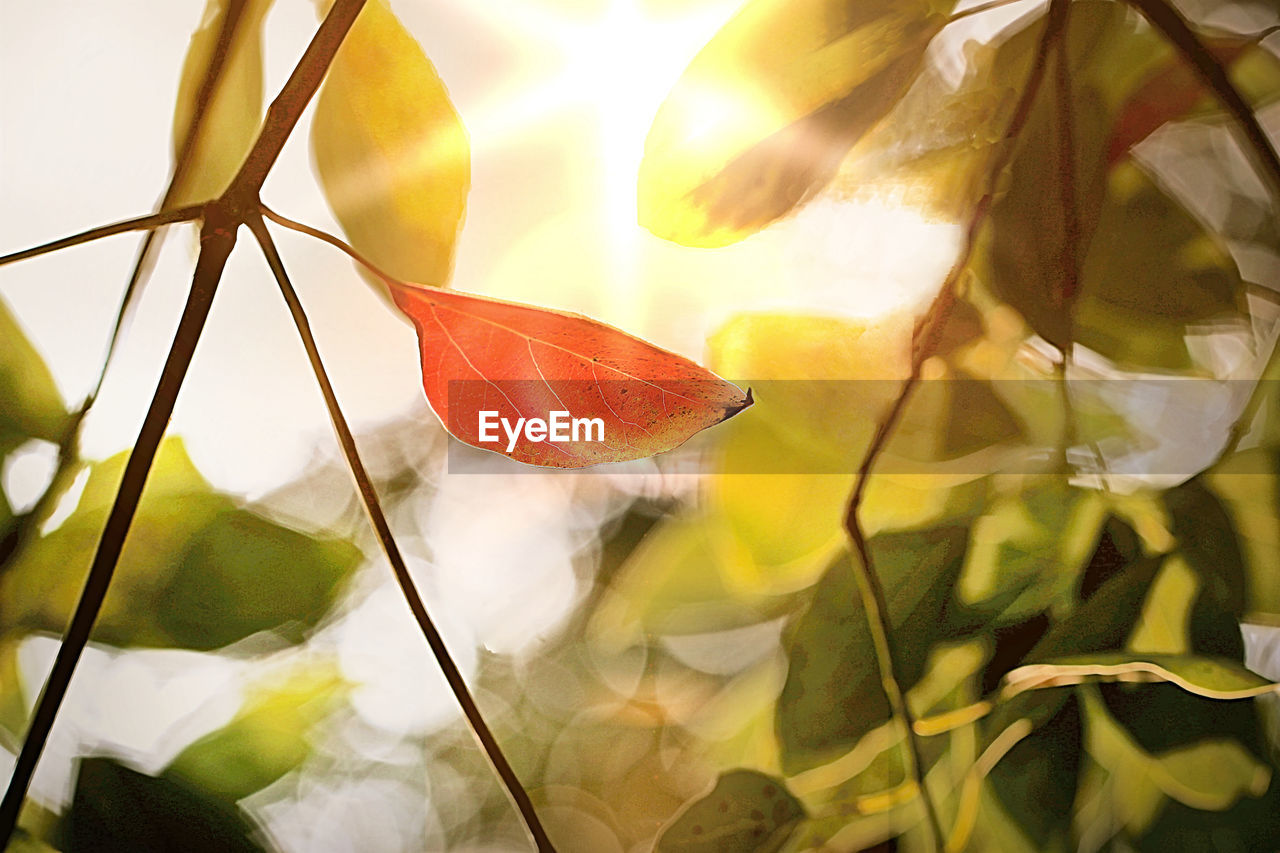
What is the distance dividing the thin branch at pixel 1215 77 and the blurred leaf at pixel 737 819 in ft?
2.74

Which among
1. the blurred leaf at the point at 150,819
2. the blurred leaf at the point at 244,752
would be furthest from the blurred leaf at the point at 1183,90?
the blurred leaf at the point at 150,819

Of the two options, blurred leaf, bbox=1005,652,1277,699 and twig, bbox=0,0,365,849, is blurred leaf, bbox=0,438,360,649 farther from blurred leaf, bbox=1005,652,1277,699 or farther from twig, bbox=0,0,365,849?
blurred leaf, bbox=1005,652,1277,699

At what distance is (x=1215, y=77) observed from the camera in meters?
0.77

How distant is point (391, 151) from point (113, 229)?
12.1 inches

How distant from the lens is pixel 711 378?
754mm

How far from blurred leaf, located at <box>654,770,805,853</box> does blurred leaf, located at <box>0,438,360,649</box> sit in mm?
435

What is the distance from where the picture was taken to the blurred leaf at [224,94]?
745 mm

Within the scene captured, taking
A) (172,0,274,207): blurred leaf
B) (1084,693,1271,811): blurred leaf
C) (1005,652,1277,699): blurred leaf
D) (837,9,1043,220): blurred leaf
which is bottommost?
(1084,693,1271,811): blurred leaf

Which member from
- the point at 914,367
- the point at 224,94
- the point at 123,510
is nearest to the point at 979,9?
the point at 914,367

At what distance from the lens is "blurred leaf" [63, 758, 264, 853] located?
74cm

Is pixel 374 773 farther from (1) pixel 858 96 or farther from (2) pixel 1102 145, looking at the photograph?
(2) pixel 1102 145

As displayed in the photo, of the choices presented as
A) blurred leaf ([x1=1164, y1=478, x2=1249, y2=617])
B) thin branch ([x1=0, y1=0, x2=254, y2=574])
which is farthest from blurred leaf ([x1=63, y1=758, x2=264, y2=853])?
blurred leaf ([x1=1164, y1=478, x2=1249, y2=617])

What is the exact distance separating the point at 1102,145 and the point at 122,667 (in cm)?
115

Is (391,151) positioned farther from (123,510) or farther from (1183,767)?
(1183,767)
